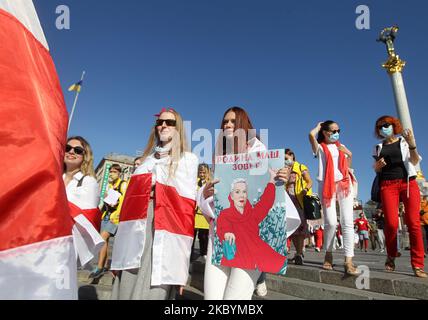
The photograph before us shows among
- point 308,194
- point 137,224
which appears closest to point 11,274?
point 137,224

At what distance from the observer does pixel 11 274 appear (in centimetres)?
56

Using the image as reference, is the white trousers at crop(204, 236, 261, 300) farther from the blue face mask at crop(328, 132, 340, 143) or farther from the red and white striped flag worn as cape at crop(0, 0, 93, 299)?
A: the blue face mask at crop(328, 132, 340, 143)

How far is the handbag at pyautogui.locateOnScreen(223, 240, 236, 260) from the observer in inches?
81.6

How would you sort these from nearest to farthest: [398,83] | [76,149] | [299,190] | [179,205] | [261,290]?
[179,205], [76,149], [261,290], [299,190], [398,83]

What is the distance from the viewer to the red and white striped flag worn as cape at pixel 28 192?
1.82ft

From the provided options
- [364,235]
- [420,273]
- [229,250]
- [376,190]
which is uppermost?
[376,190]

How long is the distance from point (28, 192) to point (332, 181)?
3.98 m

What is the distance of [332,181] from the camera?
13.2 ft

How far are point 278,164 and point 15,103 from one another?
5.50 feet

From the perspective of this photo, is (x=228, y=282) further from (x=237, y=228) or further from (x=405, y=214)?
(x=405, y=214)

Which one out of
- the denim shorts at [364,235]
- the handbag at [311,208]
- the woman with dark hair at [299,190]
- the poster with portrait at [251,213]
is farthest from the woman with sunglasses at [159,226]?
the denim shorts at [364,235]

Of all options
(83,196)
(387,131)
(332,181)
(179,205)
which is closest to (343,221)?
(332,181)

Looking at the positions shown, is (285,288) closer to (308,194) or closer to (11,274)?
(308,194)

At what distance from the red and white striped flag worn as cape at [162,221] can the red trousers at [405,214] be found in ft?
9.39
